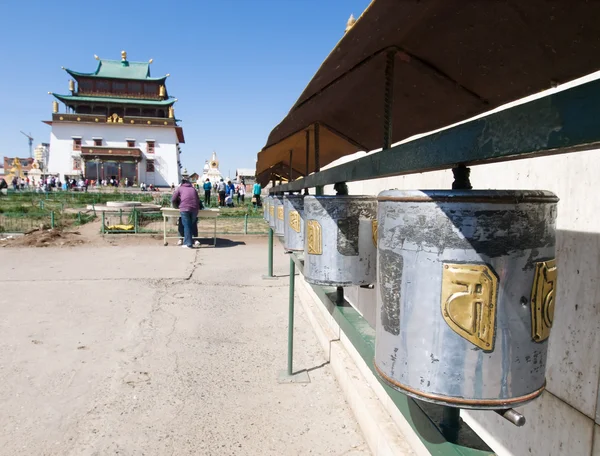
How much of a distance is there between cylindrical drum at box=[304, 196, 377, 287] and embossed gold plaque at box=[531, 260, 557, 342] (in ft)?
2.66

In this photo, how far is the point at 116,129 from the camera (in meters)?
50.2

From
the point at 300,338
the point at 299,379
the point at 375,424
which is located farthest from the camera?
the point at 300,338

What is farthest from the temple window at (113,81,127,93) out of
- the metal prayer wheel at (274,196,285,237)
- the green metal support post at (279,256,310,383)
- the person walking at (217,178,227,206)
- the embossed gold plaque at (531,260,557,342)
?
the embossed gold plaque at (531,260,557,342)

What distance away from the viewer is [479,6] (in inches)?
44.1

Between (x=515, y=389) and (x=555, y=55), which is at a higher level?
(x=555, y=55)

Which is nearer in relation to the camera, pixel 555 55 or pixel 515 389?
pixel 515 389

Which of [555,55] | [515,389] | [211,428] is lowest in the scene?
[211,428]

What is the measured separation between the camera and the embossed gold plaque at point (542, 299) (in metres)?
0.85

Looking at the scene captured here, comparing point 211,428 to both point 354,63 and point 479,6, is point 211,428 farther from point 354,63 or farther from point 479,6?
point 479,6

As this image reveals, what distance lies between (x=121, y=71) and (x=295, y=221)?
5838cm

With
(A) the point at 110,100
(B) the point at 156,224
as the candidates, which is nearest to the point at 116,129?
(A) the point at 110,100

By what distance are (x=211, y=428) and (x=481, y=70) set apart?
2.66 meters

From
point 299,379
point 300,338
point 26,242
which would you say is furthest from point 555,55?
point 26,242

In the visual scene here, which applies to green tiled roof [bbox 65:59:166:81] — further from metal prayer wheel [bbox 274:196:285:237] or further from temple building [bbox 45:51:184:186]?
metal prayer wheel [bbox 274:196:285:237]
